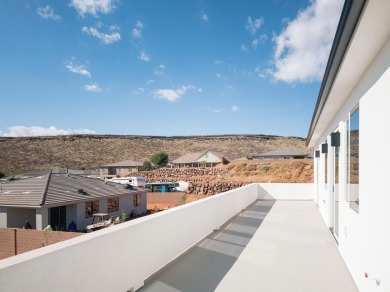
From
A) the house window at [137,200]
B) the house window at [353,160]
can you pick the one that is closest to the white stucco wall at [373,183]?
the house window at [353,160]

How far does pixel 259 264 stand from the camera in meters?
4.27

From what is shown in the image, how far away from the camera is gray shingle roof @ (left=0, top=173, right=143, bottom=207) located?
15.2 m

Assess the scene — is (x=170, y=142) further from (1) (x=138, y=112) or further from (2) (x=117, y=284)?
(2) (x=117, y=284)

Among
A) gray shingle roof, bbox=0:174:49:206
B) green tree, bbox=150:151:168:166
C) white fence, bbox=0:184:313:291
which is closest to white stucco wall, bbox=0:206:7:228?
gray shingle roof, bbox=0:174:49:206

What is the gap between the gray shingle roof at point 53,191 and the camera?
50.0 feet

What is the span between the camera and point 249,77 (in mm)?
20250

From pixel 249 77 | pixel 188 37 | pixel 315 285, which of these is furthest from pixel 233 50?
pixel 315 285

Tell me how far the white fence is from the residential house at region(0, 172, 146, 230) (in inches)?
486

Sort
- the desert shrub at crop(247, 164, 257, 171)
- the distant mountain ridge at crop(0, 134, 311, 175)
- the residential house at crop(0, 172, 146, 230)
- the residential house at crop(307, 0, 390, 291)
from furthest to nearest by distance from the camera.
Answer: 1. the distant mountain ridge at crop(0, 134, 311, 175)
2. the desert shrub at crop(247, 164, 257, 171)
3. the residential house at crop(0, 172, 146, 230)
4. the residential house at crop(307, 0, 390, 291)

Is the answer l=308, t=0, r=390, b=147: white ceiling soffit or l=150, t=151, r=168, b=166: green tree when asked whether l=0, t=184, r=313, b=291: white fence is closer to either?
l=308, t=0, r=390, b=147: white ceiling soffit

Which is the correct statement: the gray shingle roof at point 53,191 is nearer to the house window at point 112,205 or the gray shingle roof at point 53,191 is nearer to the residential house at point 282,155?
the house window at point 112,205

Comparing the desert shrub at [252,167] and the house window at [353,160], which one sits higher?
the house window at [353,160]

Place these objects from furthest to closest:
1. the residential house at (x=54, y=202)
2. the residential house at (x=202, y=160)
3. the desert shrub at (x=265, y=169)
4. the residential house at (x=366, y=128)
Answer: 1. the residential house at (x=202, y=160)
2. the desert shrub at (x=265, y=169)
3. the residential house at (x=54, y=202)
4. the residential house at (x=366, y=128)

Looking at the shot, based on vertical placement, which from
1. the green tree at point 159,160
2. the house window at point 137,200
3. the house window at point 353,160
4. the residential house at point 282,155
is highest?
the house window at point 353,160
